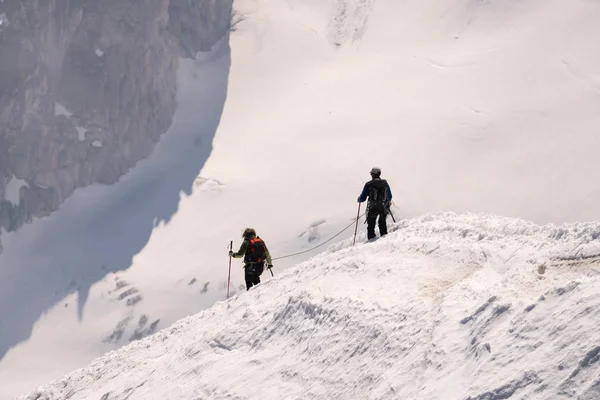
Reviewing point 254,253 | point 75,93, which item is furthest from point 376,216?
point 75,93

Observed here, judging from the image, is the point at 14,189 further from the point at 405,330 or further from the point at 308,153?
the point at 405,330

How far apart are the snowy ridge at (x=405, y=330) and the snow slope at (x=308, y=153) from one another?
68.5 m

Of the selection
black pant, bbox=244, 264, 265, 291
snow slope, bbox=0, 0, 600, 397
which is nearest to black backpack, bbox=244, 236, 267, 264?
black pant, bbox=244, 264, 265, 291

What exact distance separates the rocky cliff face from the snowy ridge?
8354 cm

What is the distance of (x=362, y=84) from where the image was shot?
119625 mm

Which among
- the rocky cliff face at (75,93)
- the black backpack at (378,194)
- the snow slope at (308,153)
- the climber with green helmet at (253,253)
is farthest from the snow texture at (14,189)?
the black backpack at (378,194)

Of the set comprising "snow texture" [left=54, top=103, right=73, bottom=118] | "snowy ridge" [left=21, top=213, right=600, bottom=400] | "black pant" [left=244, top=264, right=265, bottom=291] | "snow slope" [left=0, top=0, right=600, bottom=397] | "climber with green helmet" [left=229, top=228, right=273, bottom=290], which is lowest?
"snowy ridge" [left=21, top=213, right=600, bottom=400]

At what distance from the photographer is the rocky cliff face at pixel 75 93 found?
331 feet

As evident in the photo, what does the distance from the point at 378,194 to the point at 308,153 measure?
86014 millimetres

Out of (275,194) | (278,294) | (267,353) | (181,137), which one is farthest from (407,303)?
(181,137)

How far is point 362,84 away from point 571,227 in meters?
103

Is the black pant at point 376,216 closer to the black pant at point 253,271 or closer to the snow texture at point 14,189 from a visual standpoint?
the black pant at point 253,271

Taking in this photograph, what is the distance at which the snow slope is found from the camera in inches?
3716

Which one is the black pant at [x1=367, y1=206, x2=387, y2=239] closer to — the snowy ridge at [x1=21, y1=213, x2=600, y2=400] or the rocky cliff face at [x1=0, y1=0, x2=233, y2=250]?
the snowy ridge at [x1=21, y1=213, x2=600, y2=400]
